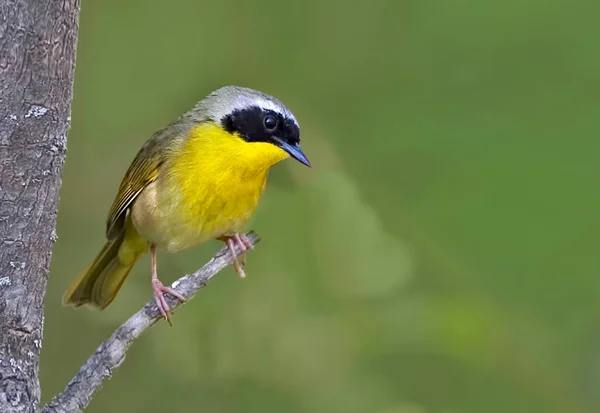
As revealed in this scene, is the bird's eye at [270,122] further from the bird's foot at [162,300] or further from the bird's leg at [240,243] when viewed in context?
the bird's foot at [162,300]

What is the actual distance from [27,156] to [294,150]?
3.20 ft

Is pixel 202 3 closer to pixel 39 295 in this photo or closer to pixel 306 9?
pixel 306 9

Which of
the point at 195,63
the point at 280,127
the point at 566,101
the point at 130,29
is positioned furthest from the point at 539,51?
the point at 130,29

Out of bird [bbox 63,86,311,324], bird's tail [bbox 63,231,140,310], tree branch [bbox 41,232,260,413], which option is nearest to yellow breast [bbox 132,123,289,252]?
bird [bbox 63,86,311,324]

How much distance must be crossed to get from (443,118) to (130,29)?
965 mm

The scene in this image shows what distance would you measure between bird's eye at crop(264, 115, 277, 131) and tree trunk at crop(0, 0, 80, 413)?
0.91 m

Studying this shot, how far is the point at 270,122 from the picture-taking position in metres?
2.37

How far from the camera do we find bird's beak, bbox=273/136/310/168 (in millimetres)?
2318

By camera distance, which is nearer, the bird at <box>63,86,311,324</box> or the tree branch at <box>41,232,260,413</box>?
the tree branch at <box>41,232,260,413</box>

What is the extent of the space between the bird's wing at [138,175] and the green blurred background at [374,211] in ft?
0.76

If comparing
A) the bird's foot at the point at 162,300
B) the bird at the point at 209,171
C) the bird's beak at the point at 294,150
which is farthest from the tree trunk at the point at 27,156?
the bird's beak at the point at 294,150

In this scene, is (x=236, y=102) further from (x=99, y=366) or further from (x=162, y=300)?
(x=99, y=366)

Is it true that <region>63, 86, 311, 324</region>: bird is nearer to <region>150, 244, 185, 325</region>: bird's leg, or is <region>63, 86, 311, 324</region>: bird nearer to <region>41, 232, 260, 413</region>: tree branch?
<region>150, 244, 185, 325</region>: bird's leg

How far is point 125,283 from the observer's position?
9.12 feet
